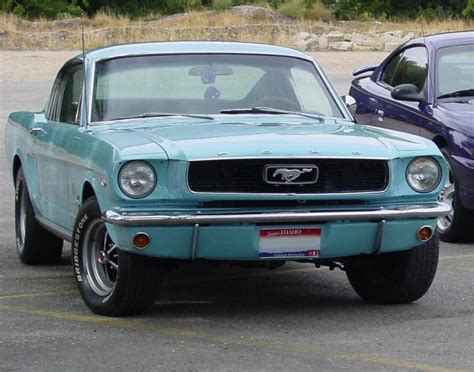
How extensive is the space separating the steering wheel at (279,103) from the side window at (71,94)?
1.20m

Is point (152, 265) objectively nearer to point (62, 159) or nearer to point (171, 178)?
point (171, 178)

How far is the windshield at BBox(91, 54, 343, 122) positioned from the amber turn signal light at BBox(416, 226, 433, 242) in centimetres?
145

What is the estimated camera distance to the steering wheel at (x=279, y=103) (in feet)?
28.6

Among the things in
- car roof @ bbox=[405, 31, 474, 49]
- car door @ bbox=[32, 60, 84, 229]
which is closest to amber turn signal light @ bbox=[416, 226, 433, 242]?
car door @ bbox=[32, 60, 84, 229]

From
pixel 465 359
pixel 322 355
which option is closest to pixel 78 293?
pixel 322 355

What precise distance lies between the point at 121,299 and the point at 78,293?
3.92 ft

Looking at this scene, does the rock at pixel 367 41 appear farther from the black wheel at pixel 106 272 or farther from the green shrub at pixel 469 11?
the black wheel at pixel 106 272

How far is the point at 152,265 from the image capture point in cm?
734

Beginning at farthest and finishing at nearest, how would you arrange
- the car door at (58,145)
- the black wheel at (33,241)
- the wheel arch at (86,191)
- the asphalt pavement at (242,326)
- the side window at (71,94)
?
the black wheel at (33,241), the side window at (71,94), the car door at (58,145), the wheel arch at (86,191), the asphalt pavement at (242,326)

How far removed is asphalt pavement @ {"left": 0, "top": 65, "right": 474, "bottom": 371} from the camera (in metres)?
6.52

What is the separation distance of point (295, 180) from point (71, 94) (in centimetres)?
249

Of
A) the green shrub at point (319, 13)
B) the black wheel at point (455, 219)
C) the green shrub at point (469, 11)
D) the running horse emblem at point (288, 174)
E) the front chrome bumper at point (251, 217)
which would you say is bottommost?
the green shrub at point (319, 13)

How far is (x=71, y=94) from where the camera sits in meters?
9.21

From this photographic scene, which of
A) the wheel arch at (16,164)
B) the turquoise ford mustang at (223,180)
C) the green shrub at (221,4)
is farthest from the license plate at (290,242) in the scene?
the green shrub at (221,4)
